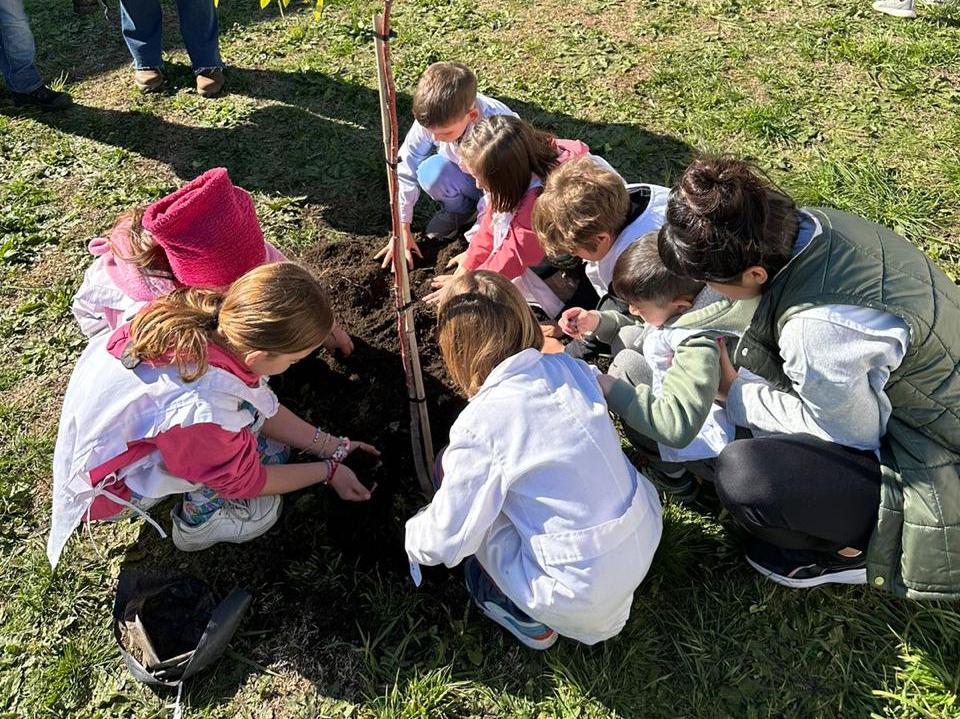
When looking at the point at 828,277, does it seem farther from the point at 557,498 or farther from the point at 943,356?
the point at 557,498

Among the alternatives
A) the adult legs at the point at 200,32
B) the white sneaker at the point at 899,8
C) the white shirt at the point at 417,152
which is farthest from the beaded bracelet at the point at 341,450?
the white sneaker at the point at 899,8

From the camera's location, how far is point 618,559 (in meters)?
2.02

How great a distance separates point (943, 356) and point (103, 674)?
279 cm

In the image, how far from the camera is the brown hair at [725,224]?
2.00 metres

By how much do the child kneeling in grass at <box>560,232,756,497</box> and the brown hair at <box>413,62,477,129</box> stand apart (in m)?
1.15

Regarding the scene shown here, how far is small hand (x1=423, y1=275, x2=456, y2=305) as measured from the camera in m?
3.37

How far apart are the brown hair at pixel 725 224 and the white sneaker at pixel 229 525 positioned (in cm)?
169

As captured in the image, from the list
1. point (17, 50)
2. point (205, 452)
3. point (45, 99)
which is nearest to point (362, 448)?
point (205, 452)

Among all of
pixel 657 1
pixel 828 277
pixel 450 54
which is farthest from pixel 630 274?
pixel 657 1

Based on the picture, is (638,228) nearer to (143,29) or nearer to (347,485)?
(347,485)

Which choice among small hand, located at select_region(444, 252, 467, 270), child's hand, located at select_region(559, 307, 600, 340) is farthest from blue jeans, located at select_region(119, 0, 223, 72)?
child's hand, located at select_region(559, 307, 600, 340)

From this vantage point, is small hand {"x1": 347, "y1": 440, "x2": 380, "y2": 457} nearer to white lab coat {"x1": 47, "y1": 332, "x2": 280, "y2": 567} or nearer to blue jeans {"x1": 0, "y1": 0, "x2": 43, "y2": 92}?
white lab coat {"x1": 47, "y1": 332, "x2": 280, "y2": 567}

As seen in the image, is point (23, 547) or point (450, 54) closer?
point (23, 547)

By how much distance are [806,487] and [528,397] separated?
2.99 feet
